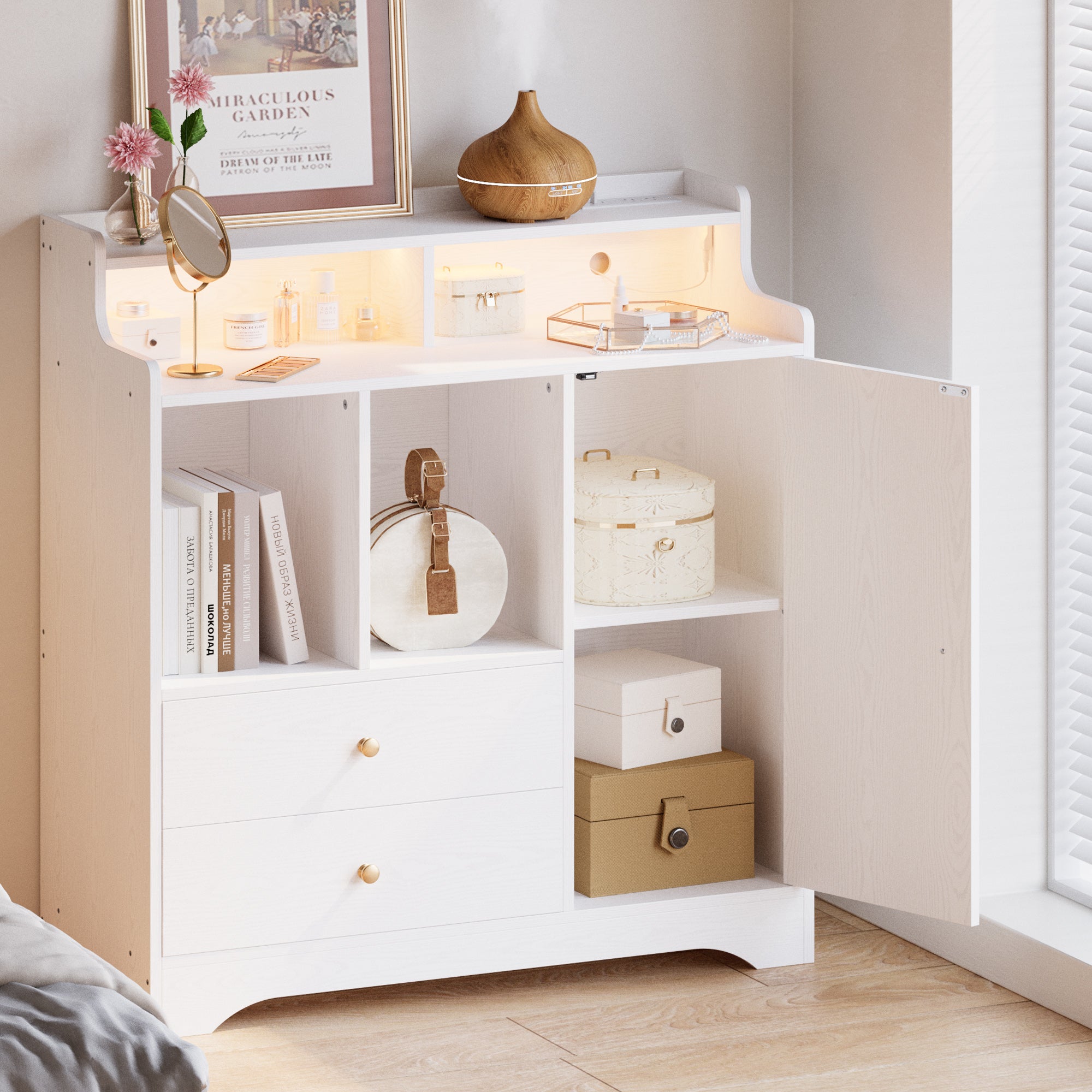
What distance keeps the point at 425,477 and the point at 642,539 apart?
0.33m

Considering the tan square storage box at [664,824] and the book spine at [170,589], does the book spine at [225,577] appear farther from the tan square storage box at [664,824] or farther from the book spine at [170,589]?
the tan square storage box at [664,824]

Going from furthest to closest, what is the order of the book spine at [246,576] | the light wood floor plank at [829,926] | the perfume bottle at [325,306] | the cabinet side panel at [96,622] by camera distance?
the light wood floor plank at [829,926] < the perfume bottle at [325,306] < the book spine at [246,576] < the cabinet side panel at [96,622]

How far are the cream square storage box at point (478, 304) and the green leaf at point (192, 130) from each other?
1.39ft

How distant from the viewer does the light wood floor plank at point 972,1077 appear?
2.33 meters

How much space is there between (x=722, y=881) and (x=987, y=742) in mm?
446

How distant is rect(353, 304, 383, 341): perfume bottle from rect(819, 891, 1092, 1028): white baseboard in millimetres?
1200

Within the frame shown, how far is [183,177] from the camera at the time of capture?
249cm

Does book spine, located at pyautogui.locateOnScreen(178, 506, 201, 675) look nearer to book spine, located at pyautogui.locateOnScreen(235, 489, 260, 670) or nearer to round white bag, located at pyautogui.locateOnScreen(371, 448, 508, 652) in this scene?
book spine, located at pyautogui.locateOnScreen(235, 489, 260, 670)

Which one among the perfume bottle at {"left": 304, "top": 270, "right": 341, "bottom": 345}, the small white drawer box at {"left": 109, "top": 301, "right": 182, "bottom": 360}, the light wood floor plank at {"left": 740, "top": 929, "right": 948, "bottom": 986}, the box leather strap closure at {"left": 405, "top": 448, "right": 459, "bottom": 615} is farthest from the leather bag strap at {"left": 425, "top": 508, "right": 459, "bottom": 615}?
the light wood floor plank at {"left": 740, "top": 929, "right": 948, "bottom": 986}

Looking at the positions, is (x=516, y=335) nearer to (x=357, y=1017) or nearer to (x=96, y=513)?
(x=96, y=513)

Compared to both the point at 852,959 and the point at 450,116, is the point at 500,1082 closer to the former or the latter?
the point at 852,959

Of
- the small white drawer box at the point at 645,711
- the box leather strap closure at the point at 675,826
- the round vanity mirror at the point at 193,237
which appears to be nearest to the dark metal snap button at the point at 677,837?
the box leather strap closure at the point at 675,826

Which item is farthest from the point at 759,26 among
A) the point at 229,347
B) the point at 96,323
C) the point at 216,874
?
the point at 216,874

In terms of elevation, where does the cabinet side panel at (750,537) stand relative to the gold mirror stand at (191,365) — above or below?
below
